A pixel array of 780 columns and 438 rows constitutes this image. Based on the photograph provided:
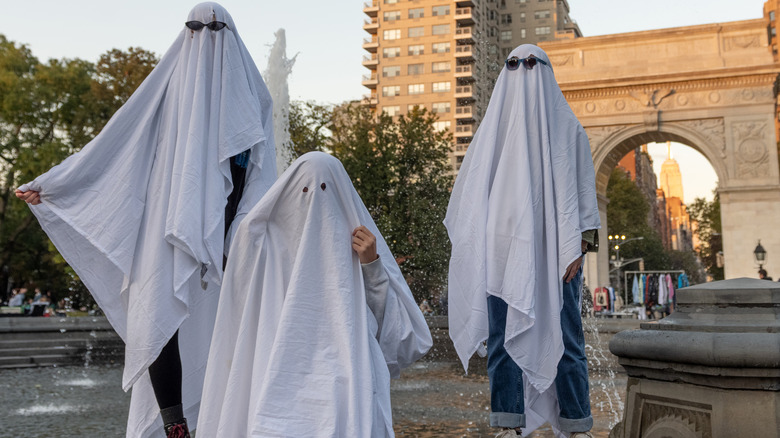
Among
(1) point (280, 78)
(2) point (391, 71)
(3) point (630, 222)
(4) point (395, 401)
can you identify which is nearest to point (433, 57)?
(2) point (391, 71)

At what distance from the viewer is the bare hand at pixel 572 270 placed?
13.1ft

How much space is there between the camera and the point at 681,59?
31109mm

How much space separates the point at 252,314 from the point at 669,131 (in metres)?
31.3

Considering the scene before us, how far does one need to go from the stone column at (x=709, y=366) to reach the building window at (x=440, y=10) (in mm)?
77036

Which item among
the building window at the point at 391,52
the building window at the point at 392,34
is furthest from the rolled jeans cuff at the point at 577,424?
the building window at the point at 392,34

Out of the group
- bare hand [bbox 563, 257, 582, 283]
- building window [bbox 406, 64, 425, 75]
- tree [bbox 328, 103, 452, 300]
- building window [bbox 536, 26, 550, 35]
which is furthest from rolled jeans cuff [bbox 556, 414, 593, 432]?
building window [bbox 536, 26, 550, 35]

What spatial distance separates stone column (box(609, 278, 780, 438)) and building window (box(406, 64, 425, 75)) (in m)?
76.3

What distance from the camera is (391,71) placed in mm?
79625

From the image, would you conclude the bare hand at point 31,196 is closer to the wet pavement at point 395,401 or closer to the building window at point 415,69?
the wet pavement at point 395,401

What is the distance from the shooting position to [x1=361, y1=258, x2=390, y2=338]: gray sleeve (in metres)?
2.96

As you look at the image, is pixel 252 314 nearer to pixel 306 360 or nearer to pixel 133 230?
pixel 306 360

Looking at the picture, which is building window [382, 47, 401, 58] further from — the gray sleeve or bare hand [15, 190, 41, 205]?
the gray sleeve

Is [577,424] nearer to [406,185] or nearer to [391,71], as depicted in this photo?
[406,185]

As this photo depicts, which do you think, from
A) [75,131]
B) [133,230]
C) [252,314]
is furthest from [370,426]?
[75,131]
